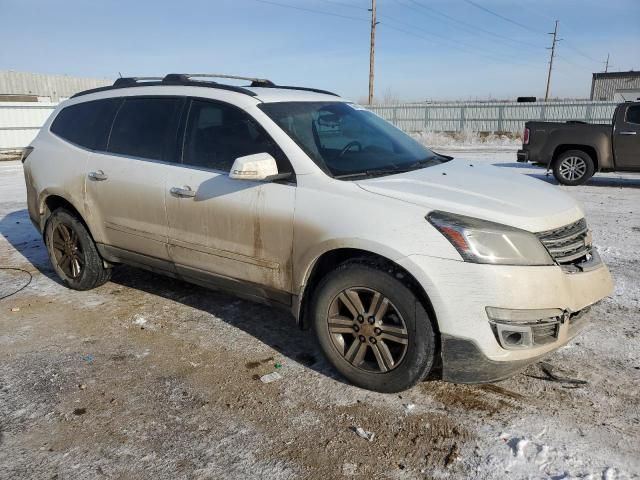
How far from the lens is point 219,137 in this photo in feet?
11.9

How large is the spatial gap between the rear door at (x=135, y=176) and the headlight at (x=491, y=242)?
2.24 metres

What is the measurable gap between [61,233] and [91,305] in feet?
2.70

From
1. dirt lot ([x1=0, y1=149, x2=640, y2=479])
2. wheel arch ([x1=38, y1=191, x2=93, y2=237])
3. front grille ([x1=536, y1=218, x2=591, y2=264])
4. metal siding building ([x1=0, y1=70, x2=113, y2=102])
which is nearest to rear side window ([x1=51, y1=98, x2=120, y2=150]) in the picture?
wheel arch ([x1=38, y1=191, x2=93, y2=237])

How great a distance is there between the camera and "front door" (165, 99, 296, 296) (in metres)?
3.28

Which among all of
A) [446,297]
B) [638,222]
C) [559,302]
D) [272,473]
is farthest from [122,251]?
[638,222]

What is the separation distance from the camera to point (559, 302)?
268 centimetres

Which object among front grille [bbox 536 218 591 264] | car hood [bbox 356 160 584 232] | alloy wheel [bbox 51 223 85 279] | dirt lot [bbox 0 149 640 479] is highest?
car hood [bbox 356 160 584 232]

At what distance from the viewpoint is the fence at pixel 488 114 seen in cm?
2744

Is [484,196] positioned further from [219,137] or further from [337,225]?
[219,137]

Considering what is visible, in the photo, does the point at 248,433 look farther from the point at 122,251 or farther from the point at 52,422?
the point at 122,251

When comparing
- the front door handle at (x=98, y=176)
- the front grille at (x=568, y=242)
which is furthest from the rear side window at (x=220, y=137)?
the front grille at (x=568, y=242)

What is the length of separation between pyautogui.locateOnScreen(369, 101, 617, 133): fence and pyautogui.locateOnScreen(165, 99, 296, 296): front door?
1104 inches

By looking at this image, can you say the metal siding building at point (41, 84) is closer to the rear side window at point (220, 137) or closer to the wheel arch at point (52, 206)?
the wheel arch at point (52, 206)

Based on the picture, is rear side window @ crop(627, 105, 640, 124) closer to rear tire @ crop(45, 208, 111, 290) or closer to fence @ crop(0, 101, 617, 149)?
rear tire @ crop(45, 208, 111, 290)
